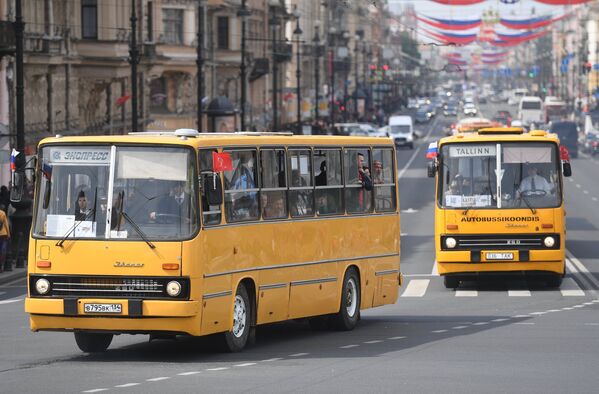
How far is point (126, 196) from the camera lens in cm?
1691

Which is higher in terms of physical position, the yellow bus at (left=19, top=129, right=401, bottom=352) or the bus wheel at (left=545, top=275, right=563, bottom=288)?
the yellow bus at (left=19, top=129, right=401, bottom=352)

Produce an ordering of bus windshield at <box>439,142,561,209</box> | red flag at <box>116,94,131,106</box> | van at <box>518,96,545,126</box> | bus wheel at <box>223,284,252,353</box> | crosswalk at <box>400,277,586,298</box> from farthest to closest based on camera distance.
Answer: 1. van at <box>518,96,545,126</box>
2. red flag at <box>116,94,131,106</box>
3. bus windshield at <box>439,142,561,209</box>
4. crosswalk at <box>400,277,586,298</box>
5. bus wheel at <box>223,284,252,353</box>

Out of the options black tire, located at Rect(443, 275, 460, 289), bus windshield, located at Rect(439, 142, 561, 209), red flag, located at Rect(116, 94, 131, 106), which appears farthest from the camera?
red flag, located at Rect(116, 94, 131, 106)

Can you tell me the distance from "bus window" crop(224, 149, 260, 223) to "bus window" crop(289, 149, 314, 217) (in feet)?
3.23

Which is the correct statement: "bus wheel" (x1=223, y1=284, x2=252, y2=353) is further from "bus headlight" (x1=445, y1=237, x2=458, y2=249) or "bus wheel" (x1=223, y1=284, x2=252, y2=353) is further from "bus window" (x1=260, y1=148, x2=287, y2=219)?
"bus headlight" (x1=445, y1=237, x2=458, y2=249)

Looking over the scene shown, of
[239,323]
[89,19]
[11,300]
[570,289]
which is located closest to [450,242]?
[570,289]

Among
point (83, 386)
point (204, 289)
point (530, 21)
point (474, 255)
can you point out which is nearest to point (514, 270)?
point (474, 255)

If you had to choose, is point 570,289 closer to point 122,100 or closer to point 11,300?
point 11,300

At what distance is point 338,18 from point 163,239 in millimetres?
110597

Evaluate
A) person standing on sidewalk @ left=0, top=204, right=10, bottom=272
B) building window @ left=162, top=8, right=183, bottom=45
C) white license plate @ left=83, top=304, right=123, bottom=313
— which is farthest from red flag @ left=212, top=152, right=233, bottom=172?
building window @ left=162, top=8, right=183, bottom=45

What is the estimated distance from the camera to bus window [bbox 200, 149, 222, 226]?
55.9 ft

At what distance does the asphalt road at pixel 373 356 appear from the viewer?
1491 centimetres

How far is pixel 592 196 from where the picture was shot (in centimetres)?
6544

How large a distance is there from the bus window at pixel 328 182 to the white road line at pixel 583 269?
35.4ft
